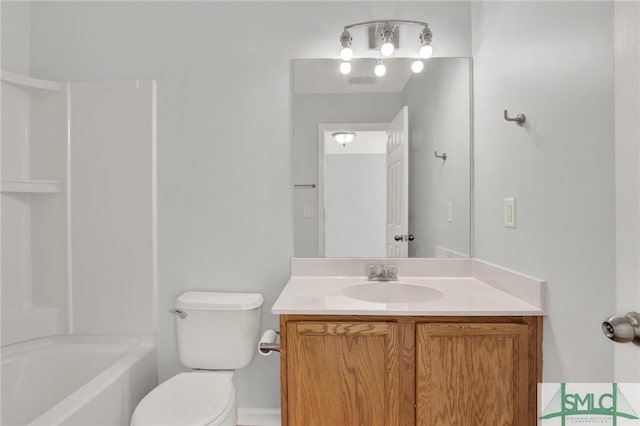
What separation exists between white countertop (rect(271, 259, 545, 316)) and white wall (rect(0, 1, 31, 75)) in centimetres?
190

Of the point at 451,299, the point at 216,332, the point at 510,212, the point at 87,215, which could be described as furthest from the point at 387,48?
the point at 87,215

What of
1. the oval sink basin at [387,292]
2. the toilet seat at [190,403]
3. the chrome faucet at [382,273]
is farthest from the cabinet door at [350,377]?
the chrome faucet at [382,273]

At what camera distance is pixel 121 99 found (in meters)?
1.98

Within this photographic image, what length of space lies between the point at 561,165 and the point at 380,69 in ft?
3.57

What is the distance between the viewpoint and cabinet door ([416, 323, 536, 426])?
1300 mm

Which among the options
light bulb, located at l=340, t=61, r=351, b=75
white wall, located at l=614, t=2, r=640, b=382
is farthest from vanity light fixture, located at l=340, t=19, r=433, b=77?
white wall, located at l=614, t=2, r=640, b=382

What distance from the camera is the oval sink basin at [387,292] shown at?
176cm

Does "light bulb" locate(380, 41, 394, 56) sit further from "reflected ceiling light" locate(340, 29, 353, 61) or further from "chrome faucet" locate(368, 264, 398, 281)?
"chrome faucet" locate(368, 264, 398, 281)

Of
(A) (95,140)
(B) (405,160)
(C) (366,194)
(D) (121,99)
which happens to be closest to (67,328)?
(A) (95,140)

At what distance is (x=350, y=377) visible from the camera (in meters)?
1.33

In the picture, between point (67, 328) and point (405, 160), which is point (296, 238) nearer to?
point (405, 160)

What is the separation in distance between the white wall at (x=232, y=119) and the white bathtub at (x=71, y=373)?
1.16 feet

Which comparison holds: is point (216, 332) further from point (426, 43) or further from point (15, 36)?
point (15, 36)

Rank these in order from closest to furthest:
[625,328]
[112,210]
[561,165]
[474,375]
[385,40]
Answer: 1. [625,328]
2. [561,165]
3. [474,375]
4. [385,40]
5. [112,210]
